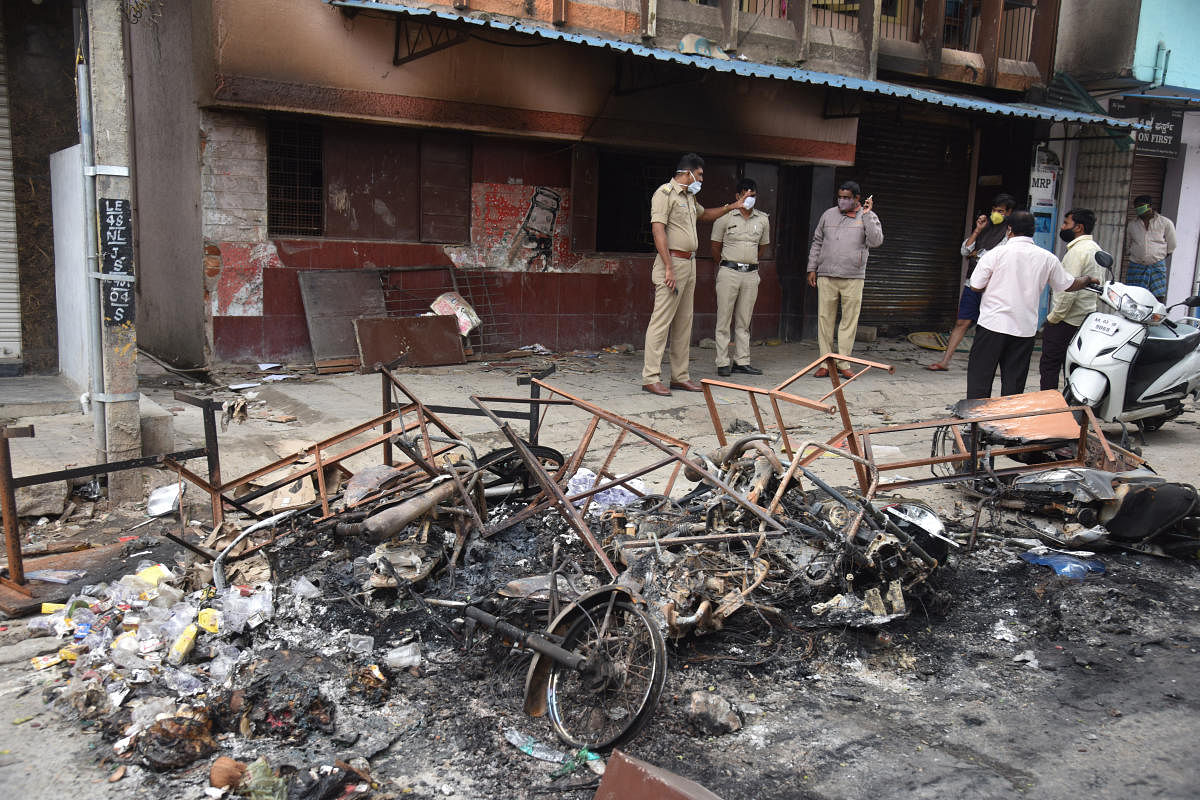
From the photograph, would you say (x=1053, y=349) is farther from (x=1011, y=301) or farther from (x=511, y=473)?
(x=511, y=473)

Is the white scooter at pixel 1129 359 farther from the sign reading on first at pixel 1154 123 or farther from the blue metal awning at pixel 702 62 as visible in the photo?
the sign reading on first at pixel 1154 123

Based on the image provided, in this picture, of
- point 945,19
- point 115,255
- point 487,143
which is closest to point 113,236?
point 115,255

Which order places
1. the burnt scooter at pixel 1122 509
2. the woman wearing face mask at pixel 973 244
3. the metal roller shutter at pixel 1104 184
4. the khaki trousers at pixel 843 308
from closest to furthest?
the burnt scooter at pixel 1122 509 → the khaki trousers at pixel 843 308 → the woman wearing face mask at pixel 973 244 → the metal roller shutter at pixel 1104 184

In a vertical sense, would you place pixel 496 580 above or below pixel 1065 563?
above

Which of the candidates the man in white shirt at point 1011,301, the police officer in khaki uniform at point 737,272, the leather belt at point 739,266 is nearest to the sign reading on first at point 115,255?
the man in white shirt at point 1011,301

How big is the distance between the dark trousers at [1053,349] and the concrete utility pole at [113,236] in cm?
717

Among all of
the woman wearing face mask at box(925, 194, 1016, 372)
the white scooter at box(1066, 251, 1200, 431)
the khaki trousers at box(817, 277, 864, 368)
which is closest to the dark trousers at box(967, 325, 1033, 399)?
the white scooter at box(1066, 251, 1200, 431)

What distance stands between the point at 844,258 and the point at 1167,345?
10.1ft

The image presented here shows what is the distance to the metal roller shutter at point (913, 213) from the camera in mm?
13164

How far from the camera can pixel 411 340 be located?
920 centimetres

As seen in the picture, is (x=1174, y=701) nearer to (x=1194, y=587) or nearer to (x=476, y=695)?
(x=1194, y=587)

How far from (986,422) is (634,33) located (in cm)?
688

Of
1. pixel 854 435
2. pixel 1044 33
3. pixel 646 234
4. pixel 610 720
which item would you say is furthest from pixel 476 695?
pixel 1044 33

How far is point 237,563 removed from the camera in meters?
4.15
